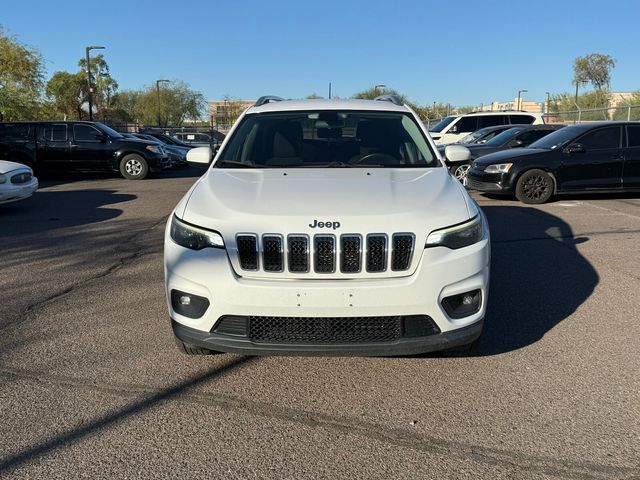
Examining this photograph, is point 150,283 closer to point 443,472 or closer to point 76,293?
point 76,293

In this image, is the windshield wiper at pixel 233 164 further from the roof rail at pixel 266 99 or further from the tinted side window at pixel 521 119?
the tinted side window at pixel 521 119

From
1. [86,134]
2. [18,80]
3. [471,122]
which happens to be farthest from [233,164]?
[18,80]

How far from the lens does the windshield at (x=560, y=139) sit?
1089 cm

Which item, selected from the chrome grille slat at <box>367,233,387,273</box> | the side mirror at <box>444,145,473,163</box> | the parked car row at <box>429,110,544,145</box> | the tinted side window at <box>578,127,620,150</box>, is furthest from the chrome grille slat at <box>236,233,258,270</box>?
the parked car row at <box>429,110,544,145</box>

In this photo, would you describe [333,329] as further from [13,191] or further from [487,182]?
[487,182]

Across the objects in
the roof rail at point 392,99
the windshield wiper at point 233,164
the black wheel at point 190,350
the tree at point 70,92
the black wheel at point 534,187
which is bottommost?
the black wheel at point 190,350

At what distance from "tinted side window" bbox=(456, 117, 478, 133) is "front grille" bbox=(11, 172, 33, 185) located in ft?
46.9

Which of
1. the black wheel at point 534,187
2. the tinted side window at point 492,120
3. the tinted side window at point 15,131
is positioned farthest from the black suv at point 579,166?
the tinted side window at point 15,131

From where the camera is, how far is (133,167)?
16.5 metres

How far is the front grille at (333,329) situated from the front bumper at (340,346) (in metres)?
0.03

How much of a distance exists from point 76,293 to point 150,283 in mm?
674

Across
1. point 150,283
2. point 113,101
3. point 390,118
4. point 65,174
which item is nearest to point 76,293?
point 150,283

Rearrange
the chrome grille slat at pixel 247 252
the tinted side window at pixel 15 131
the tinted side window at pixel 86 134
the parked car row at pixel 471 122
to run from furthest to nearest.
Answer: the parked car row at pixel 471 122, the tinted side window at pixel 86 134, the tinted side window at pixel 15 131, the chrome grille slat at pixel 247 252

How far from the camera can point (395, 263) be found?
10.5ft
